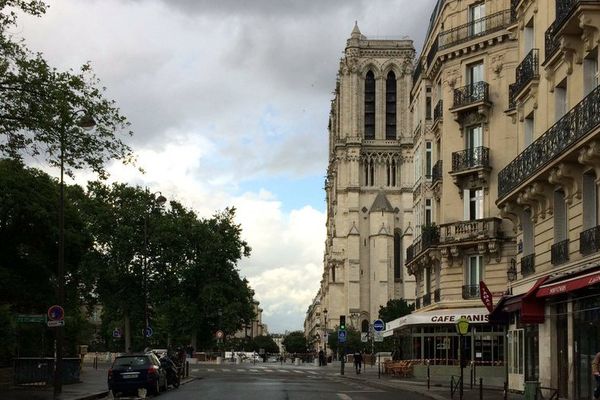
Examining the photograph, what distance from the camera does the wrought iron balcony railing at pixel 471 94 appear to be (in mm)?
44406

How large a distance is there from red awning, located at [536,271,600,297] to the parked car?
13.2m

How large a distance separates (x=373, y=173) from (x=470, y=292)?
100303mm

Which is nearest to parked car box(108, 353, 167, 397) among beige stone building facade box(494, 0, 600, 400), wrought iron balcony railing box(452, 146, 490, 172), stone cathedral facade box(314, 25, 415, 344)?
beige stone building facade box(494, 0, 600, 400)

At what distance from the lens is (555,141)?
82.9 ft

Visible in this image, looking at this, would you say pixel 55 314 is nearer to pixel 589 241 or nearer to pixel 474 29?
pixel 589 241

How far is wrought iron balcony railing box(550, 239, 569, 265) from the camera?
82.6ft

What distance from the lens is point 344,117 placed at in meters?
144

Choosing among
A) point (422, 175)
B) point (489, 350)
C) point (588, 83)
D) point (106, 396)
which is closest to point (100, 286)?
point (422, 175)

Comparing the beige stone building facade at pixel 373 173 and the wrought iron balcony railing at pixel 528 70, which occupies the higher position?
the beige stone building facade at pixel 373 173

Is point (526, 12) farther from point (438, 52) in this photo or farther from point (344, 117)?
point (344, 117)

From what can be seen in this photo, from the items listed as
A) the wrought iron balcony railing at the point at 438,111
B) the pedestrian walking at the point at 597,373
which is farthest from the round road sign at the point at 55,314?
the wrought iron balcony railing at the point at 438,111

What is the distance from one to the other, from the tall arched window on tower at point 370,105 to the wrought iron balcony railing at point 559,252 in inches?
4672

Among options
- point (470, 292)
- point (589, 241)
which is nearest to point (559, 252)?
point (589, 241)

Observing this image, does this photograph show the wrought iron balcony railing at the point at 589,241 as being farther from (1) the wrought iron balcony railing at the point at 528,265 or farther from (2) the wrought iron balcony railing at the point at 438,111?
(2) the wrought iron balcony railing at the point at 438,111
